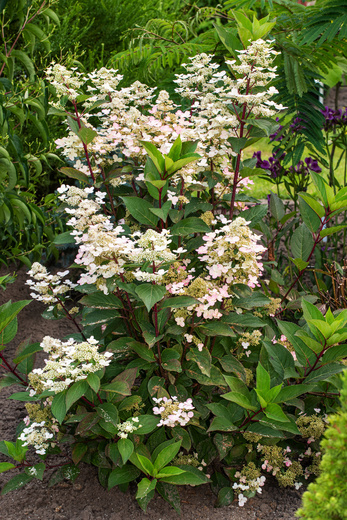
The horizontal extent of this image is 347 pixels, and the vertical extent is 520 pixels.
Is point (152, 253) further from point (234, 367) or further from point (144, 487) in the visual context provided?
point (144, 487)

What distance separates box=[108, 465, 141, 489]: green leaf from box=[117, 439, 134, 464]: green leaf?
20 cm

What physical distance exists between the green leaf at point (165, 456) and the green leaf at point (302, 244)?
1.12 m

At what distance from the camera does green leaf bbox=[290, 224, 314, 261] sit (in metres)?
2.33

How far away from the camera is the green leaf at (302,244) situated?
2.33 m

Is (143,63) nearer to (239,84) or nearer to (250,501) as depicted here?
(239,84)

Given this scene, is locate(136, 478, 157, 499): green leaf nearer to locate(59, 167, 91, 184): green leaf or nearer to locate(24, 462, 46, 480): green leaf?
locate(24, 462, 46, 480): green leaf

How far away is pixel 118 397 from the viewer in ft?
6.19

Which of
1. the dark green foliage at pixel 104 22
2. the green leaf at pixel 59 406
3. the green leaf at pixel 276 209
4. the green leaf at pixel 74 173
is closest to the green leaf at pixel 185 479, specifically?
the green leaf at pixel 59 406

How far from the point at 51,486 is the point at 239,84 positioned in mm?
1914

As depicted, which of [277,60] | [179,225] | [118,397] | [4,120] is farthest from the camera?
[277,60]

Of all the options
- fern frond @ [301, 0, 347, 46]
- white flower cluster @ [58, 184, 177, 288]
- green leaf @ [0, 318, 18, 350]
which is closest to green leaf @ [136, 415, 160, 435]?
white flower cluster @ [58, 184, 177, 288]

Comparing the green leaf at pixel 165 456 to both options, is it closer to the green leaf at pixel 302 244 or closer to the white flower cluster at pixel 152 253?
the white flower cluster at pixel 152 253

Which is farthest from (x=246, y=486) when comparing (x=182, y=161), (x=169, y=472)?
(x=182, y=161)

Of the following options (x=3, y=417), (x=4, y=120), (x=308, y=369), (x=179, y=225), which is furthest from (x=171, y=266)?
(x=4, y=120)
